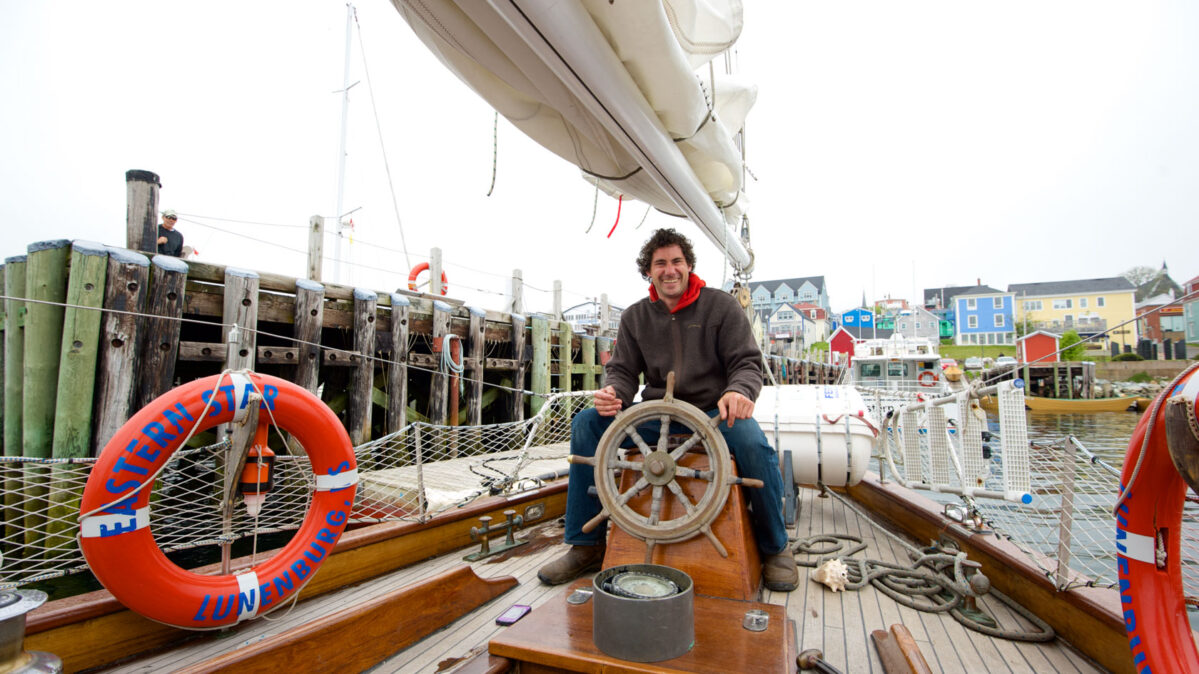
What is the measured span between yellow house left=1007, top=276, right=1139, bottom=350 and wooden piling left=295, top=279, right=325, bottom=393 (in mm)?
42393

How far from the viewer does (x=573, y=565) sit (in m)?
2.07

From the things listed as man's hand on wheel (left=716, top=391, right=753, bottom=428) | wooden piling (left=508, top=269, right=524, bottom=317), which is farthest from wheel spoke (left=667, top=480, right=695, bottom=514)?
wooden piling (left=508, top=269, right=524, bottom=317)

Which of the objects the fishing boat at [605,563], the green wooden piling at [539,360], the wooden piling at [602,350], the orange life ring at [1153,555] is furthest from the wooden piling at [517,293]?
the orange life ring at [1153,555]

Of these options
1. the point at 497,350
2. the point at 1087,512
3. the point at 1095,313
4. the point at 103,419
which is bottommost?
the point at 1087,512

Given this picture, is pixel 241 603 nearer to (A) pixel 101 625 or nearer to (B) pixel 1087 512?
(A) pixel 101 625

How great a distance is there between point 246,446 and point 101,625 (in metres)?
0.56

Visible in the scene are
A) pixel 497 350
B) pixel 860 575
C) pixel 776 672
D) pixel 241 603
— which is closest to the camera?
pixel 776 672

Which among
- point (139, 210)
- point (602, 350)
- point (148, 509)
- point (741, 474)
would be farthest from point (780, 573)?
point (602, 350)

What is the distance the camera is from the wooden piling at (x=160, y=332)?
3359 mm

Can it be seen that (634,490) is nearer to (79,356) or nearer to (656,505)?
(656,505)

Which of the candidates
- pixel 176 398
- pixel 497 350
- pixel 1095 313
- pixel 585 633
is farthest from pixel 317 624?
pixel 1095 313

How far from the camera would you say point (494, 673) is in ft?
4.07

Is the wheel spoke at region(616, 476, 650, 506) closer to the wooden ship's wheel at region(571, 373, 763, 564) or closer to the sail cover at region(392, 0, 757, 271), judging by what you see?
the wooden ship's wheel at region(571, 373, 763, 564)

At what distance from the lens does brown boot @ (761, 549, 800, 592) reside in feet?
6.51
